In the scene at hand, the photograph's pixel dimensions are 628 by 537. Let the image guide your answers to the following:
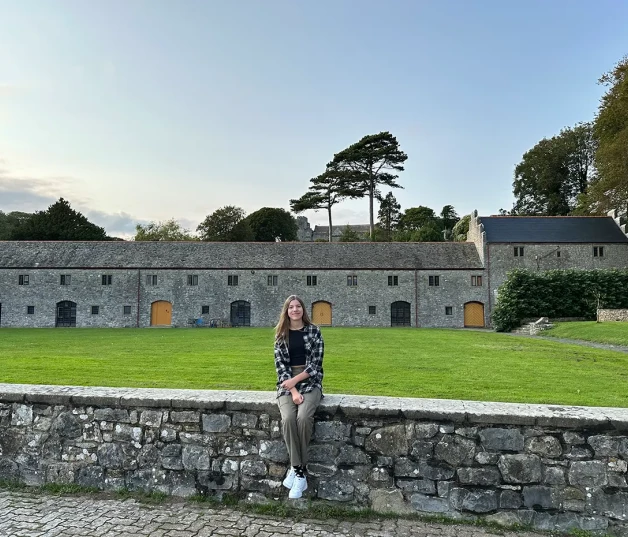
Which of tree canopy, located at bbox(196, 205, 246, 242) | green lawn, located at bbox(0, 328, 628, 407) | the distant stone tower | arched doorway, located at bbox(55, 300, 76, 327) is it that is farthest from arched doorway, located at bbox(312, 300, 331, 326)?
the distant stone tower

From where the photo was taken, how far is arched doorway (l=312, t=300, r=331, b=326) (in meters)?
36.8

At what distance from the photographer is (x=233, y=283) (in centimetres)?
3681

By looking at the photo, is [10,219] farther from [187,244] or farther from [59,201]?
[187,244]

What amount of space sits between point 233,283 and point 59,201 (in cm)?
3151

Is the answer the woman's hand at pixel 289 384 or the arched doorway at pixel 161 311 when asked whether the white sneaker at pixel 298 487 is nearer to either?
the woman's hand at pixel 289 384

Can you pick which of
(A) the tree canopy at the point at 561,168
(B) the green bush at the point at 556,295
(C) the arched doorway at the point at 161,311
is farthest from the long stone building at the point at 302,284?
(A) the tree canopy at the point at 561,168

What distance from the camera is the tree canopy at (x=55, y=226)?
53.7m

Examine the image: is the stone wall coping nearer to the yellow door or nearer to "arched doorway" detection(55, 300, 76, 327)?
the yellow door

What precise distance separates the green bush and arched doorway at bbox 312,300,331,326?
12435 millimetres

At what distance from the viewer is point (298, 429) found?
13.4 ft

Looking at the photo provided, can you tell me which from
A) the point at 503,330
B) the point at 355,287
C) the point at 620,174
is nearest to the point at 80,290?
the point at 355,287

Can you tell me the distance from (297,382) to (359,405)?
595 millimetres

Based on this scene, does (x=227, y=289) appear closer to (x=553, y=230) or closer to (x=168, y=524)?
(x=553, y=230)

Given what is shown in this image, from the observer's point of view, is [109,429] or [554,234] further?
[554,234]
